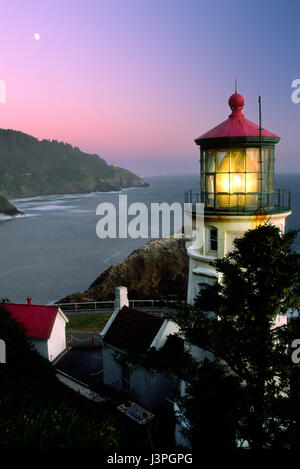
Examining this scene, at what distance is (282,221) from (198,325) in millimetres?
3456

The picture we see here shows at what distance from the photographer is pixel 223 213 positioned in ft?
26.0

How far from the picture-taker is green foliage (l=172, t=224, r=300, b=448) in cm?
555

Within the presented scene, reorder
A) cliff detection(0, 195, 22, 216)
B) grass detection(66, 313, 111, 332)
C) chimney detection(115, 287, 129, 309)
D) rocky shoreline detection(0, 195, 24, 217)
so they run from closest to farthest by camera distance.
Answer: chimney detection(115, 287, 129, 309) < grass detection(66, 313, 111, 332) < rocky shoreline detection(0, 195, 24, 217) < cliff detection(0, 195, 22, 216)

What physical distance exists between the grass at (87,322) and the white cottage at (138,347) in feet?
18.7

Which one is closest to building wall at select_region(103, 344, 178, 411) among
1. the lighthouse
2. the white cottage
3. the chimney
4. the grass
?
the white cottage

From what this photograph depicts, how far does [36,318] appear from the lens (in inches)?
631

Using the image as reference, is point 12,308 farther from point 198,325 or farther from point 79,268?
point 79,268

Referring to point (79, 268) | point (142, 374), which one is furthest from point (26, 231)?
point (142, 374)

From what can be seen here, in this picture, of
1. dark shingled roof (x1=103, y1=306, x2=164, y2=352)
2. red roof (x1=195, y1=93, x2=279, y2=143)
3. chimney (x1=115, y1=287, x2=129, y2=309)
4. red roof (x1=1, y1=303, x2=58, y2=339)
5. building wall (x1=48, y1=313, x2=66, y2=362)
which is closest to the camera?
red roof (x1=195, y1=93, x2=279, y2=143)

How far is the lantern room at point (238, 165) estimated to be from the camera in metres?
7.84

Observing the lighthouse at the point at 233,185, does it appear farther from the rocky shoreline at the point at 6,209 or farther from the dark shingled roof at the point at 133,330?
the rocky shoreline at the point at 6,209

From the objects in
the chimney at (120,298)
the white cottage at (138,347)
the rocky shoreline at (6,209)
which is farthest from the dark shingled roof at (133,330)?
the rocky shoreline at (6,209)

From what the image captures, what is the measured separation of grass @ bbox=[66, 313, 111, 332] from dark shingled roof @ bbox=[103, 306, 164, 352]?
5.79 m

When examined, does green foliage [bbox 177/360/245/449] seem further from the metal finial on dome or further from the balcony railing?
the metal finial on dome
